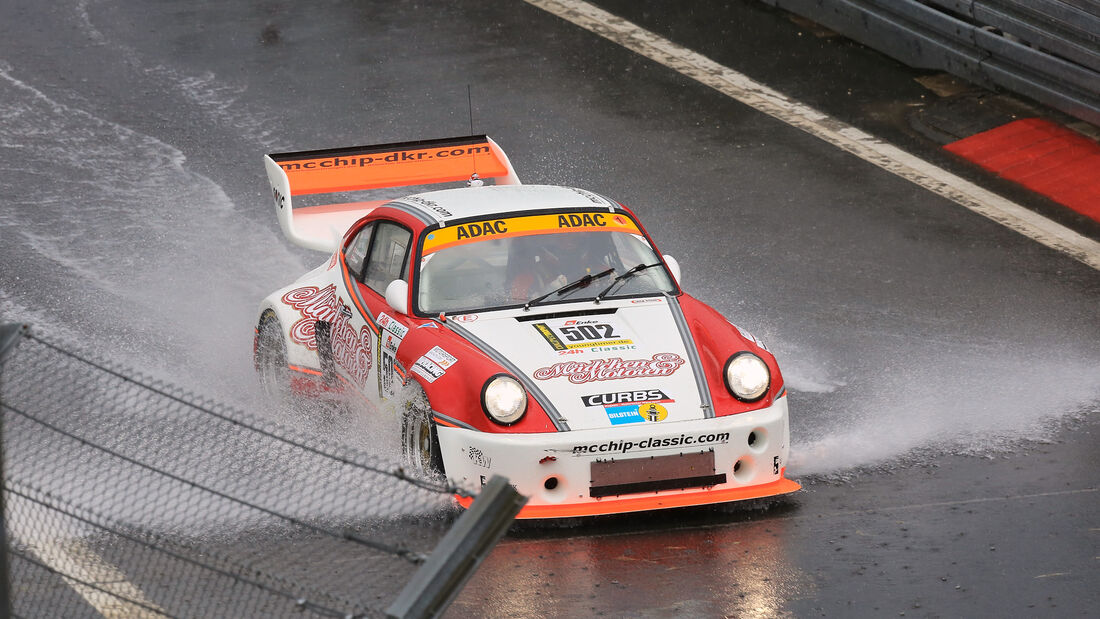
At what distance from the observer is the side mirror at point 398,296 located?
794 cm

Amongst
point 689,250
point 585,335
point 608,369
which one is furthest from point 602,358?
point 689,250

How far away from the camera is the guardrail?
1295 centimetres

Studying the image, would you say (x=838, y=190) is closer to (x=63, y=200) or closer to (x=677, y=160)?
(x=677, y=160)

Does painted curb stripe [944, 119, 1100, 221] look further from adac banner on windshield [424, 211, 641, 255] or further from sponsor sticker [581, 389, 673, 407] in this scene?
sponsor sticker [581, 389, 673, 407]

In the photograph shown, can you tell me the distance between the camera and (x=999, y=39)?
1375 centimetres

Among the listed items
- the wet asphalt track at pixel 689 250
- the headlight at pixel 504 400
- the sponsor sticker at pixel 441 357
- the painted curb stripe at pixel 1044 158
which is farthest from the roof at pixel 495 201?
the painted curb stripe at pixel 1044 158

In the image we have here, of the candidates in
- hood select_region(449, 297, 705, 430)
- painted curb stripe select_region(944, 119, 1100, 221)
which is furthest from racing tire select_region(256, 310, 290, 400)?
painted curb stripe select_region(944, 119, 1100, 221)

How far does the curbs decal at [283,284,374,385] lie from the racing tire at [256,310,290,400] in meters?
0.14

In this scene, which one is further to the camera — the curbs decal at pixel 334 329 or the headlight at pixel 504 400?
the curbs decal at pixel 334 329

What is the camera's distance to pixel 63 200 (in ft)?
41.4

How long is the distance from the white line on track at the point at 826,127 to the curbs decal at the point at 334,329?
526cm

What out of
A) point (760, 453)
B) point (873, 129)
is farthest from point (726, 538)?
point (873, 129)

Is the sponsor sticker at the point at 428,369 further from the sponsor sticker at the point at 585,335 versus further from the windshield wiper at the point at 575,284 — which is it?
the windshield wiper at the point at 575,284

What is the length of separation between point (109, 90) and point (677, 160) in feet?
17.2
